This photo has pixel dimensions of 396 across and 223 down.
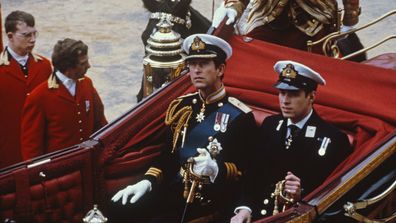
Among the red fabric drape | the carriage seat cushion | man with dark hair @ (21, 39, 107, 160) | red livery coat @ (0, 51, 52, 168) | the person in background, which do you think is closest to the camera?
the red fabric drape

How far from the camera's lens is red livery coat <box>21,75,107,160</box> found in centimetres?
492

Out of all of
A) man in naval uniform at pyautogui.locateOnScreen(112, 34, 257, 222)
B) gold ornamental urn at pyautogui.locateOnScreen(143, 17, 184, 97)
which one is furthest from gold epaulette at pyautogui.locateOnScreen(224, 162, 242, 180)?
gold ornamental urn at pyautogui.locateOnScreen(143, 17, 184, 97)

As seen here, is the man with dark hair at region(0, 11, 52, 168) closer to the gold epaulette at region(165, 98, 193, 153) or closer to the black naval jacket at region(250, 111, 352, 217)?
the gold epaulette at region(165, 98, 193, 153)

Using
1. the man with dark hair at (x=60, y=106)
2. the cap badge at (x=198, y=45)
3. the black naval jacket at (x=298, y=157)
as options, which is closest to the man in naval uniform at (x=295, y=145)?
the black naval jacket at (x=298, y=157)

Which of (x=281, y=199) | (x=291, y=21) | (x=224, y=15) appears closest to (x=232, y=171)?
(x=281, y=199)

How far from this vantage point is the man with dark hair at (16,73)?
516 cm

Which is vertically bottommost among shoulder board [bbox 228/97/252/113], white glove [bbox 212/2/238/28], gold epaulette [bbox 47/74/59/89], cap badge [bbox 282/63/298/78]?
gold epaulette [bbox 47/74/59/89]

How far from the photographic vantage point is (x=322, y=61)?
16.7 ft

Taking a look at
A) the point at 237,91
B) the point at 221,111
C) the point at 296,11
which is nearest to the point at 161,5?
the point at 296,11

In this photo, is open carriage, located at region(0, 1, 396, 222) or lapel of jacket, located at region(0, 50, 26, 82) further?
lapel of jacket, located at region(0, 50, 26, 82)

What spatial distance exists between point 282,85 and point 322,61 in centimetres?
94

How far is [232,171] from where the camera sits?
4344mm

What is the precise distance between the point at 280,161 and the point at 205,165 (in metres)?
0.38

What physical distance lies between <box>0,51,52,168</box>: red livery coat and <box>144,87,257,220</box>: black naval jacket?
3.43ft
